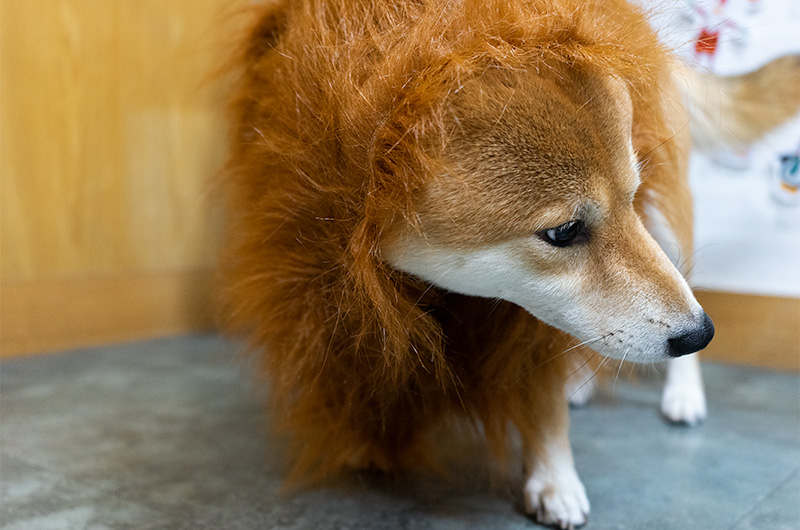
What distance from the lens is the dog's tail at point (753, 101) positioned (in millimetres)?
1422

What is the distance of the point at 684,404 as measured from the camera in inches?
54.8

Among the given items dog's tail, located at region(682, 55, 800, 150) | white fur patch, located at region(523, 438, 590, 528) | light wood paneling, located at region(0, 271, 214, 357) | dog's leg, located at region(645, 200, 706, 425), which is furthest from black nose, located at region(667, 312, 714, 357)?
light wood paneling, located at region(0, 271, 214, 357)

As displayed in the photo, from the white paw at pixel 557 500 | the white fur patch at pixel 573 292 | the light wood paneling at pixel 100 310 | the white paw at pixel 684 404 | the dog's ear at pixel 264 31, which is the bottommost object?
the white paw at pixel 684 404

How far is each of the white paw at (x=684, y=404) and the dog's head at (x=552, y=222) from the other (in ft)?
2.10

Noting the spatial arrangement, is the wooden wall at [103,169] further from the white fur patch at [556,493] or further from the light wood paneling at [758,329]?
the light wood paneling at [758,329]

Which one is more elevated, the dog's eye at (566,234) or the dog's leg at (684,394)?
the dog's eye at (566,234)

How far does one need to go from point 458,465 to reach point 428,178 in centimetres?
58

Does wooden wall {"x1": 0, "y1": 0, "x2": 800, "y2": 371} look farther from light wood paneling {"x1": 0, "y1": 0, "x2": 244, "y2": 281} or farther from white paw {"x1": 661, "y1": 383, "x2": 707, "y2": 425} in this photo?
white paw {"x1": 661, "y1": 383, "x2": 707, "y2": 425}

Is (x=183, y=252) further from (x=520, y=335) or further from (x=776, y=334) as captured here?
(x=776, y=334)

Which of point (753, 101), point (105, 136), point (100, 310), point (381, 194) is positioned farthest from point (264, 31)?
point (100, 310)

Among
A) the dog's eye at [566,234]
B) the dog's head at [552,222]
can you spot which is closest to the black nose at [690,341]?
the dog's head at [552,222]

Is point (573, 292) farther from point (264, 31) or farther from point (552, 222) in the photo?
point (264, 31)

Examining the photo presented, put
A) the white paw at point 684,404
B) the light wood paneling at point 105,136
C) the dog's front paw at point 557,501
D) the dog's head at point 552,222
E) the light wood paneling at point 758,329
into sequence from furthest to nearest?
the light wood paneling at point 105,136, the light wood paneling at point 758,329, the white paw at point 684,404, the dog's front paw at point 557,501, the dog's head at point 552,222

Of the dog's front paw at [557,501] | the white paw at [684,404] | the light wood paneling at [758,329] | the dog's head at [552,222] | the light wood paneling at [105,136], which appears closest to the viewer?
the dog's head at [552,222]
